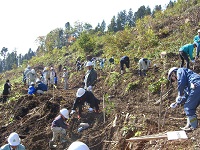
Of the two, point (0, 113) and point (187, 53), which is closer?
point (187, 53)

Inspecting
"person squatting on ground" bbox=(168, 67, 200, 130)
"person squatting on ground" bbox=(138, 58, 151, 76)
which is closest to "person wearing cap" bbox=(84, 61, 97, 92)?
"person squatting on ground" bbox=(168, 67, 200, 130)

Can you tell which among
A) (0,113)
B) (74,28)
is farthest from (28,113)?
(74,28)

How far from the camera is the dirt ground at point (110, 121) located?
6.25 meters

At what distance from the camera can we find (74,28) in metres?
59.7

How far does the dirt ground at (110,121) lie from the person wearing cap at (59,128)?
0.85ft

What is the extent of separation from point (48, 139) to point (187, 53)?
5692 mm

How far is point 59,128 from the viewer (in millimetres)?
7398

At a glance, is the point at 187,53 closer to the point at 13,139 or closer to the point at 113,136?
the point at 113,136

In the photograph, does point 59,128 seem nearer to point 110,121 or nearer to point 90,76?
point 110,121

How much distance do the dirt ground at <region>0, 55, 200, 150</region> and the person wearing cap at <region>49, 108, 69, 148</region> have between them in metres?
0.26

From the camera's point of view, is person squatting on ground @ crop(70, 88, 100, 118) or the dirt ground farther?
person squatting on ground @ crop(70, 88, 100, 118)

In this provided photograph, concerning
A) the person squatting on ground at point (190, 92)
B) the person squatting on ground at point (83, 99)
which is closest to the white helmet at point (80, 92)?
the person squatting on ground at point (83, 99)

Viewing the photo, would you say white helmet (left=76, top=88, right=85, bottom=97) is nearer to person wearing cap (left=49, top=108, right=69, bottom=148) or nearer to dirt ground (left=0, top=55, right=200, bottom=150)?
dirt ground (left=0, top=55, right=200, bottom=150)

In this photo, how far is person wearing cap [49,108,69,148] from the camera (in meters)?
7.17
